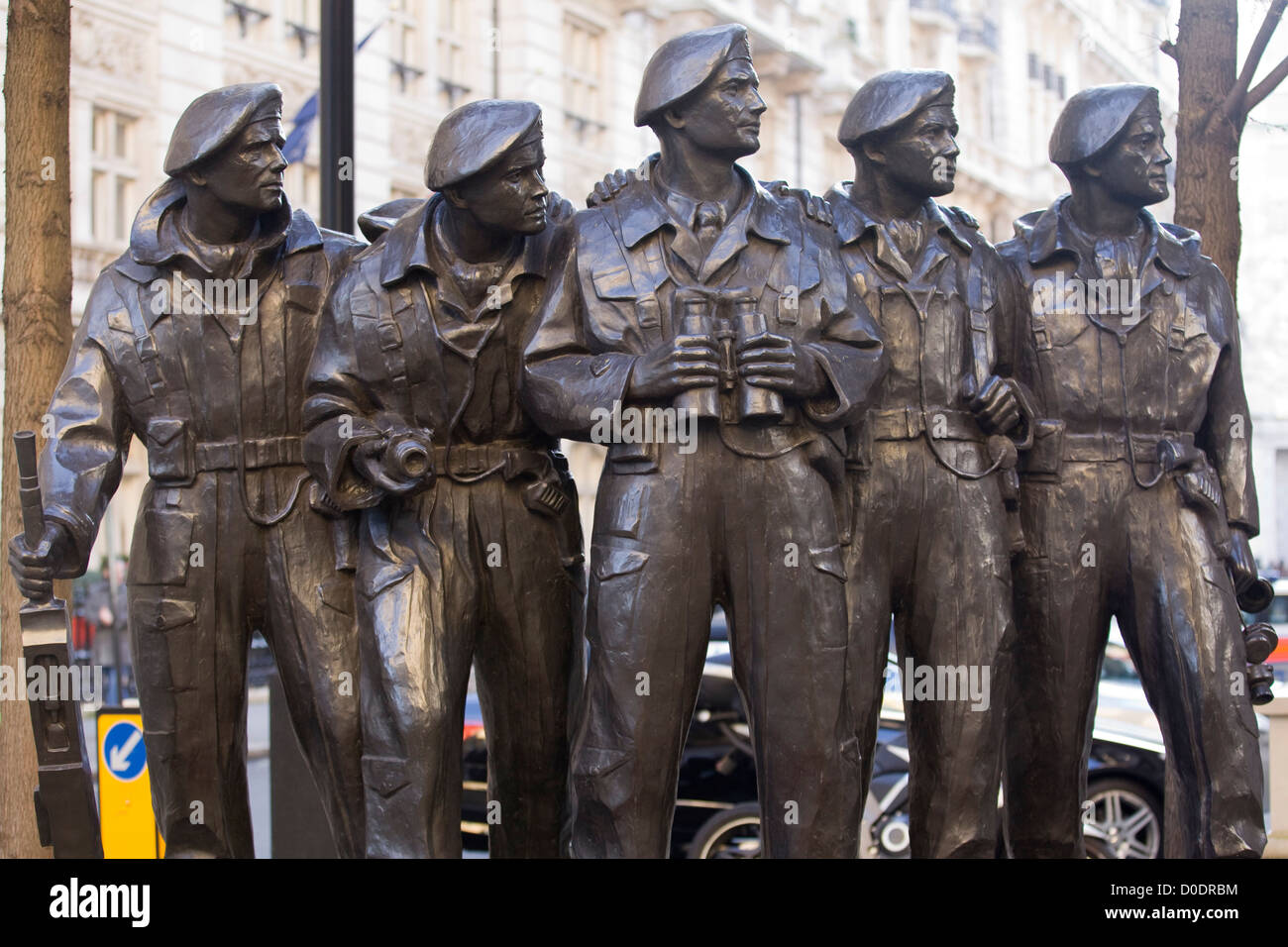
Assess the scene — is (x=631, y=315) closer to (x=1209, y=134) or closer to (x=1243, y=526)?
(x=1243, y=526)

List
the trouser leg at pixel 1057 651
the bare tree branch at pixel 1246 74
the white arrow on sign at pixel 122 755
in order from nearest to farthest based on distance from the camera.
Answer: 1. the trouser leg at pixel 1057 651
2. the white arrow on sign at pixel 122 755
3. the bare tree branch at pixel 1246 74

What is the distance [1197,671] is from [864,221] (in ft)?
5.79

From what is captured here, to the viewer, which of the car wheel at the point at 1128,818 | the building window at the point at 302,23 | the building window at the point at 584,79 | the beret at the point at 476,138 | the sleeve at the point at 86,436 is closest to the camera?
the beret at the point at 476,138

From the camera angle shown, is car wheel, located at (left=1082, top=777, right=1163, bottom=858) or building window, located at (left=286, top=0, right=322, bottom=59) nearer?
car wheel, located at (left=1082, top=777, right=1163, bottom=858)

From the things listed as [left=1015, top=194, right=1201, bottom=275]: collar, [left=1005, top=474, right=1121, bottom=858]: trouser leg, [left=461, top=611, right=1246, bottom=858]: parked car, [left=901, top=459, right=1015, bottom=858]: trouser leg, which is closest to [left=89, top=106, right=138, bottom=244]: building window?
[left=461, top=611, right=1246, bottom=858]: parked car

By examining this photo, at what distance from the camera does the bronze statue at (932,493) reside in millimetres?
5535

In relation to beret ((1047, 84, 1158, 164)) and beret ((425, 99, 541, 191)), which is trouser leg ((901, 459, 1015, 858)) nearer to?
beret ((1047, 84, 1158, 164))

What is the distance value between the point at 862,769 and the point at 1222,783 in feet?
3.91

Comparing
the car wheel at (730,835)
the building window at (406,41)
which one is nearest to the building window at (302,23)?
the building window at (406,41)

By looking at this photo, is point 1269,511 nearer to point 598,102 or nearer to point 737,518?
point 598,102

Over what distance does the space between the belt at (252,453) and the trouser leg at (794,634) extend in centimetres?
141

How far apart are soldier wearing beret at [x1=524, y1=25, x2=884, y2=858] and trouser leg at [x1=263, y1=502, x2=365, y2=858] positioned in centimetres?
72

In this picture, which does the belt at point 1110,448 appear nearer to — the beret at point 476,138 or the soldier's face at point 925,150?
the soldier's face at point 925,150

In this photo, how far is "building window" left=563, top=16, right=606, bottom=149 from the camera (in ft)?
79.0
